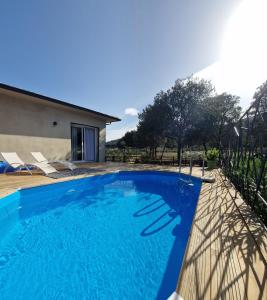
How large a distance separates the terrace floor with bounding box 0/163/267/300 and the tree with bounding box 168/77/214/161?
32.6 feet

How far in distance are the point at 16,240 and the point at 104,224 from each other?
1.69m

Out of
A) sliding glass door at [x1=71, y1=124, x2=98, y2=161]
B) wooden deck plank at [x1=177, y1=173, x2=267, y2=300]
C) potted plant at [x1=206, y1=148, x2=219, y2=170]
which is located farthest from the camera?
sliding glass door at [x1=71, y1=124, x2=98, y2=161]

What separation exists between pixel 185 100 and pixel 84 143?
778 centimetres

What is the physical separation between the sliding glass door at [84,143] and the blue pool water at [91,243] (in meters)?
5.26

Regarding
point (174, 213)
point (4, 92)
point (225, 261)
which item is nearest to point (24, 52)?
point (4, 92)

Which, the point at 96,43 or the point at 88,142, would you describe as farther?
the point at 88,142

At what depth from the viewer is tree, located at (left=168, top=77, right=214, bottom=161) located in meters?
12.6

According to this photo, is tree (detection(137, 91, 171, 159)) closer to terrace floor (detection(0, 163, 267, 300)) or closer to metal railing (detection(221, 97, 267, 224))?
metal railing (detection(221, 97, 267, 224))

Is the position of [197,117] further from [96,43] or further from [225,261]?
[225,261]

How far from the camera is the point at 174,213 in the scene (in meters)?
4.59

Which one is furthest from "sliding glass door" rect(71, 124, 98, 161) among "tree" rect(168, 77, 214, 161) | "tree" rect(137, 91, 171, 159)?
"tree" rect(168, 77, 214, 161)

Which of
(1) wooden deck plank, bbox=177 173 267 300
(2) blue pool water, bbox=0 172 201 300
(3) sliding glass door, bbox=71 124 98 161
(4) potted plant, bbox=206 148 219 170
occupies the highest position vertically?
(3) sliding glass door, bbox=71 124 98 161

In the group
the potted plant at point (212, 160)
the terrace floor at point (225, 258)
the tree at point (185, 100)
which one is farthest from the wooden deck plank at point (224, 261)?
the tree at point (185, 100)

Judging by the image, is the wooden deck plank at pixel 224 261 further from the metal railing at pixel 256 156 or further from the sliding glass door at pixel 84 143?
the sliding glass door at pixel 84 143
